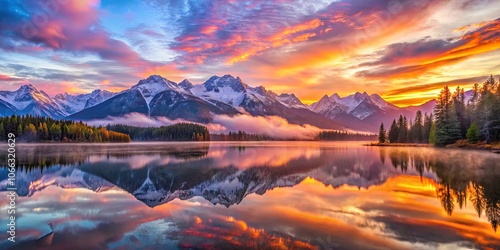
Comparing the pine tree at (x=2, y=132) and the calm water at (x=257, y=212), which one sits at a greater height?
the pine tree at (x=2, y=132)

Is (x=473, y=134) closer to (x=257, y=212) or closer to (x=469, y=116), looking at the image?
(x=469, y=116)

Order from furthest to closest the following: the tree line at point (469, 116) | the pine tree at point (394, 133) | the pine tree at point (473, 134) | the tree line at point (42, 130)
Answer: the pine tree at point (394, 133) < the tree line at point (42, 130) < the pine tree at point (473, 134) < the tree line at point (469, 116)

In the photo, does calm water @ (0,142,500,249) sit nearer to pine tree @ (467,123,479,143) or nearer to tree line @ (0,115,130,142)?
pine tree @ (467,123,479,143)

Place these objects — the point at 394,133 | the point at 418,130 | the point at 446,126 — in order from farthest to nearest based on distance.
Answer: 1. the point at 394,133
2. the point at 418,130
3. the point at 446,126

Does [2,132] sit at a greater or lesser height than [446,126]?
lesser

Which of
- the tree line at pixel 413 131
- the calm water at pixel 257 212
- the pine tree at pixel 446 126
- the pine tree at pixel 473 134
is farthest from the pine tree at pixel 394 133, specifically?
the calm water at pixel 257 212

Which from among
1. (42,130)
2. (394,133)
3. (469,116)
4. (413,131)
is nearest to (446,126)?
(469,116)

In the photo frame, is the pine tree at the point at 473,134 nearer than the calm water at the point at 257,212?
No

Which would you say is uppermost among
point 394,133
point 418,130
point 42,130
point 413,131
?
point 418,130

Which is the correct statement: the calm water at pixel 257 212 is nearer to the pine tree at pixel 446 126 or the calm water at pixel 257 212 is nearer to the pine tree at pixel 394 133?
the pine tree at pixel 446 126

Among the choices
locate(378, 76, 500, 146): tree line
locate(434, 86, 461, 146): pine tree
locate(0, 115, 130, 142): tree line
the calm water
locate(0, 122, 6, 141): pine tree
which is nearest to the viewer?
the calm water

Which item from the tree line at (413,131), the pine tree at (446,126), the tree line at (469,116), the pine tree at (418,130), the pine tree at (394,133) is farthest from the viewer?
the pine tree at (394,133)

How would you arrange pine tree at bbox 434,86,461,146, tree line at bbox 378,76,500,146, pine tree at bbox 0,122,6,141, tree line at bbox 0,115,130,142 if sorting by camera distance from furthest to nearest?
tree line at bbox 0,115,130,142 < pine tree at bbox 0,122,6,141 < pine tree at bbox 434,86,461,146 < tree line at bbox 378,76,500,146

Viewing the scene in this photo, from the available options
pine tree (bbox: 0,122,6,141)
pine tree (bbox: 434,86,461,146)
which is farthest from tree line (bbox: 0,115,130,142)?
pine tree (bbox: 434,86,461,146)
